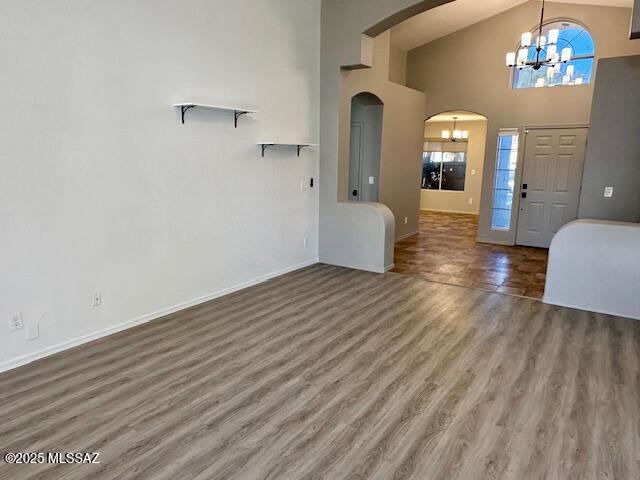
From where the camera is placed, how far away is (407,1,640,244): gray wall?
6848 mm

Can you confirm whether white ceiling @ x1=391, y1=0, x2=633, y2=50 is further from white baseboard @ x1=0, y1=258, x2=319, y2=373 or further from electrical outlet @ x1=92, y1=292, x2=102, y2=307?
electrical outlet @ x1=92, y1=292, x2=102, y2=307

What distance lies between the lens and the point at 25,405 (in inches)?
100

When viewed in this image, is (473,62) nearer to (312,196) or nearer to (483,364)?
(312,196)

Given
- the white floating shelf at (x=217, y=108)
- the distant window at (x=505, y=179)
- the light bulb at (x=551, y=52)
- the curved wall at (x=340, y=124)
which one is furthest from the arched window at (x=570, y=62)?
the white floating shelf at (x=217, y=108)

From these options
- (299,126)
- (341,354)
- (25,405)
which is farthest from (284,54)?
(25,405)

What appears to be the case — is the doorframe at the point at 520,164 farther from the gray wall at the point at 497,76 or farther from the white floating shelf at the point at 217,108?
the white floating shelf at the point at 217,108

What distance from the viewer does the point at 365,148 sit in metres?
7.49

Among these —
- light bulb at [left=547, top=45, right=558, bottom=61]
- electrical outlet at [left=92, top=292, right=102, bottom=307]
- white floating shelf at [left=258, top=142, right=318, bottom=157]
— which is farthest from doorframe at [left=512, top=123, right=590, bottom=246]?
electrical outlet at [left=92, top=292, right=102, bottom=307]

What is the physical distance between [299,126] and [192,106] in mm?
1915

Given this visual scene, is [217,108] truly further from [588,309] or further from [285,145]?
[588,309]

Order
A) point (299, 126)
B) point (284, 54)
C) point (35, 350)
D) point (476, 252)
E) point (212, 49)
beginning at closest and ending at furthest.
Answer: point (35, 350), point (212, 49), point (284, 54), point (299, 126), point (476, 252)

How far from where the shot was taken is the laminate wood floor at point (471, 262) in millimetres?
5332

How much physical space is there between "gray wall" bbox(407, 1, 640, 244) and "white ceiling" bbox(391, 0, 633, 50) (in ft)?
0.49

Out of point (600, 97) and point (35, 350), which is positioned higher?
point (600, 97)
